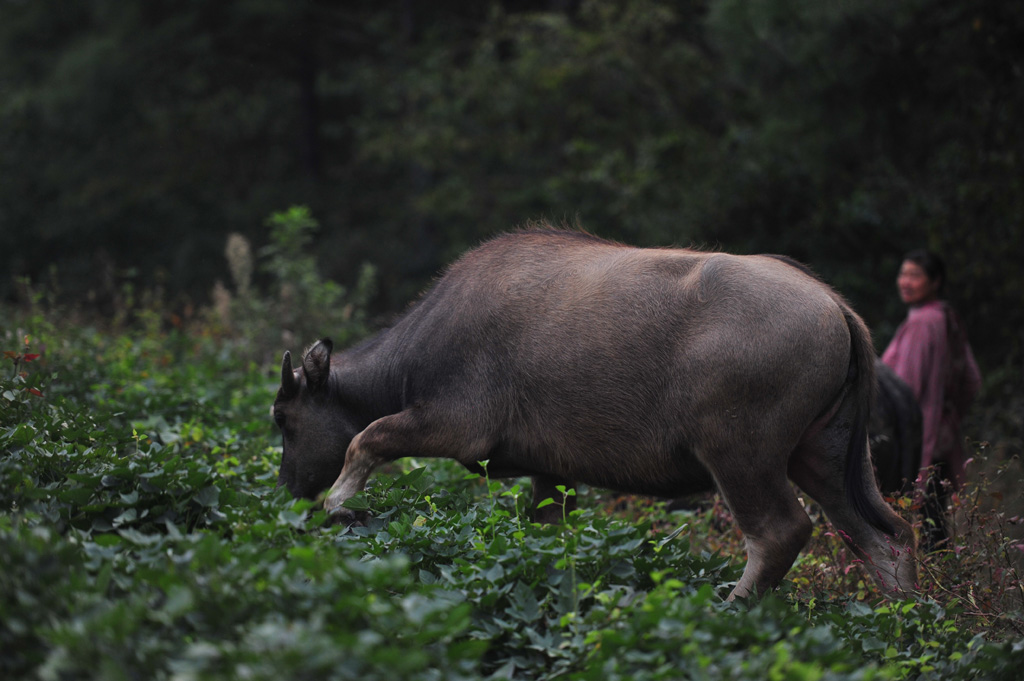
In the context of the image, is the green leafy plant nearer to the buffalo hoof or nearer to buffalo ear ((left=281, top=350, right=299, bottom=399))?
the buffalo hoof

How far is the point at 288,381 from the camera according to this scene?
17.0 ft

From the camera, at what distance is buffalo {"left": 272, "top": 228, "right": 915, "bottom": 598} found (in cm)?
417

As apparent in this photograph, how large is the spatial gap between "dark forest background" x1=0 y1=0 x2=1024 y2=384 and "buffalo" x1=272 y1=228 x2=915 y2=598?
2.26 metres

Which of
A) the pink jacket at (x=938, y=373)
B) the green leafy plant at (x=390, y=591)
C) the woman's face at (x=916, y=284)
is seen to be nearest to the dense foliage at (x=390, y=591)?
the green leafy plant at (x=390, y=591)

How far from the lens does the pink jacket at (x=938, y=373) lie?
6.88m

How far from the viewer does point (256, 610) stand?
273cm

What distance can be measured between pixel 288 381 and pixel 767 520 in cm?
272

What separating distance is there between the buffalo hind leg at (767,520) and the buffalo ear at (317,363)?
233 centimetres

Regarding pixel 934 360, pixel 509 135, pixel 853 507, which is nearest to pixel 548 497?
pixel 853 507

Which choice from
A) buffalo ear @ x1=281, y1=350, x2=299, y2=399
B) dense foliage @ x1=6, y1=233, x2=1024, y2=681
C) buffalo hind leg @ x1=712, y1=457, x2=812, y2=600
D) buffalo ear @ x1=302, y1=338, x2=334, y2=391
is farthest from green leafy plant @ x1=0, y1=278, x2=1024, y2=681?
buffalo ear @ x1=302, y1=338, x2=334, y2=391

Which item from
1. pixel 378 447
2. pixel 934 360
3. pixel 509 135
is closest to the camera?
pixel 378 447

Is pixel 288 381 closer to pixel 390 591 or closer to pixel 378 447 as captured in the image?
pixel 378 447

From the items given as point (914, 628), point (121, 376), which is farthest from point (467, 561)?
point (121, 376)

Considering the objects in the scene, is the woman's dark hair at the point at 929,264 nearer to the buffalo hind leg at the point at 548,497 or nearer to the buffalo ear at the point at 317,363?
the buffalo hind leg at the point at 548,497
